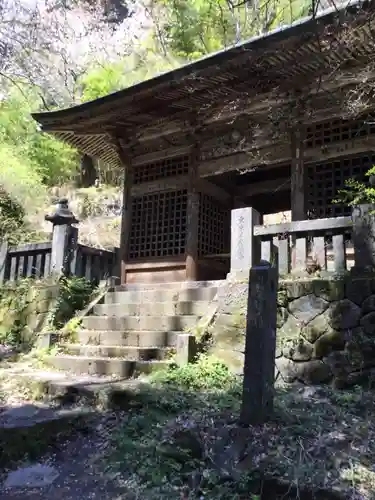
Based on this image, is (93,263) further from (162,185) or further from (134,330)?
(134,330)

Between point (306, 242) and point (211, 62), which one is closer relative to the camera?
point (306, 242)

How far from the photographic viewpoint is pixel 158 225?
9.52 meters

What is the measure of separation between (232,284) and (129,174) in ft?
16.7

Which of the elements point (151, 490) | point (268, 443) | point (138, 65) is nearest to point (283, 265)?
point (268, 443)

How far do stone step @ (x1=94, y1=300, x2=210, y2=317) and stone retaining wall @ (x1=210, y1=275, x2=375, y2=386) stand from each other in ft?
3.25

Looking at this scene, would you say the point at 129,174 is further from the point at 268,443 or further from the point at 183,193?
the point at 268,443

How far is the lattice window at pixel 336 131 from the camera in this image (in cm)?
719

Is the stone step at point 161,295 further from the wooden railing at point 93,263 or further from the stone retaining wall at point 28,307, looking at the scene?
the stone retaining wall at point 28,307

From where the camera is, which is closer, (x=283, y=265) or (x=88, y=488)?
(x=88, y=488)

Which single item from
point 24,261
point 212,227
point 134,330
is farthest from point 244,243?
point 24,261

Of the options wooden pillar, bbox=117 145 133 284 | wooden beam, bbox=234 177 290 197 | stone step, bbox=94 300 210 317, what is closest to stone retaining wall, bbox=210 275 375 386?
stone step, bbox=94 300 210 317

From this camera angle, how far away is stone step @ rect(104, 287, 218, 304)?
6.95 meters

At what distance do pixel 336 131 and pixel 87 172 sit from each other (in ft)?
59.8

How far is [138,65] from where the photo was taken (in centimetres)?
2478
